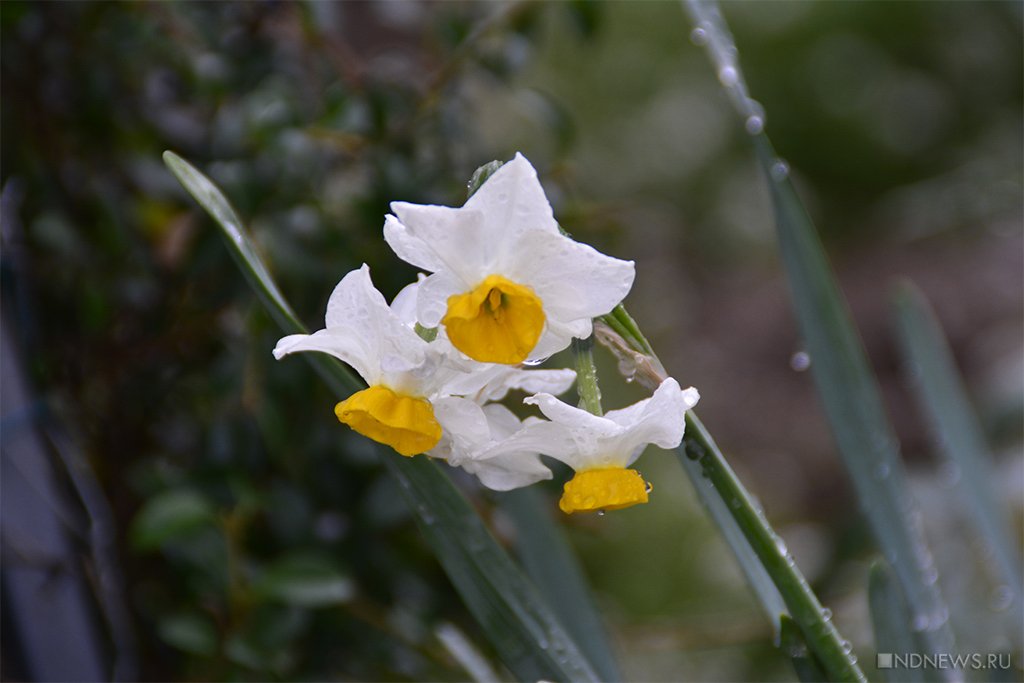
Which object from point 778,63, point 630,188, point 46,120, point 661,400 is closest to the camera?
point 661,400

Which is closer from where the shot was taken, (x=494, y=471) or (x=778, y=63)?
(x=494, y=471)

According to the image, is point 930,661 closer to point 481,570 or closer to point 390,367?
point 481,570

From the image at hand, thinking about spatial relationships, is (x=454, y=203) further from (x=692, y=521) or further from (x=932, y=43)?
(x=932, y=43)

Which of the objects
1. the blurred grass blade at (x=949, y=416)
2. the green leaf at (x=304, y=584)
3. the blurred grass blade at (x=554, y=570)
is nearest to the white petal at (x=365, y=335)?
the blurred grass blade at (x=554, y=570)

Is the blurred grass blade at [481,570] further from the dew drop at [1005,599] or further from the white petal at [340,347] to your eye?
the dew drop at [1005,599]

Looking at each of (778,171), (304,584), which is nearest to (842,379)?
(778,171)

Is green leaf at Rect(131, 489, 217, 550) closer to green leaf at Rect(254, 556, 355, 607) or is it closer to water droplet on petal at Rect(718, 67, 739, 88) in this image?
green leaf at Rect(254, 556, 355, 607)

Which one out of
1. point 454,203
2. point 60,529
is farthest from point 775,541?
point 60,529
